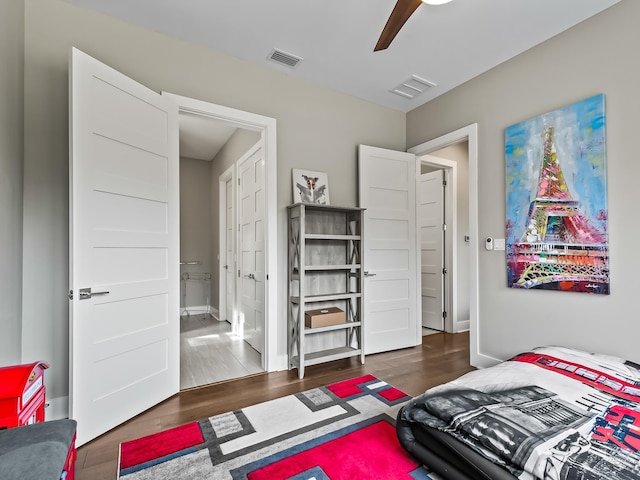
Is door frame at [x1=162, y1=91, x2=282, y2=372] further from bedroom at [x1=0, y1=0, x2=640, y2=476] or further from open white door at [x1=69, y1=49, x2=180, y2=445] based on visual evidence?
open white door at [x1=69, y1=49, x2=180, y2=445]

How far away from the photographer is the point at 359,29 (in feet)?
8.47

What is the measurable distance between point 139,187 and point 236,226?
93.8 inches

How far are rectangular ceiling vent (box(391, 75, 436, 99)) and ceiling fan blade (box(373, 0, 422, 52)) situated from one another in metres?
1.49

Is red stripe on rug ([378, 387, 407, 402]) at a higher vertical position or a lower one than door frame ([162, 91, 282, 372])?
lower

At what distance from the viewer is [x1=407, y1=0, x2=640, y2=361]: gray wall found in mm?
2229

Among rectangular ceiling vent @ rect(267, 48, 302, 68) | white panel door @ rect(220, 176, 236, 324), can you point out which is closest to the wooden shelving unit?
rectangular ceiling vent @ rect(267, 48, 302, 68)

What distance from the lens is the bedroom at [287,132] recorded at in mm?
2092

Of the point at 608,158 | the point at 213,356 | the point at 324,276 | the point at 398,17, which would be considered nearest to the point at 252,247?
the point at 324,276

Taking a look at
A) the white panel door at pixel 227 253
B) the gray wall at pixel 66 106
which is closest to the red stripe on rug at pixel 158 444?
the gray wall at pixel 66 106

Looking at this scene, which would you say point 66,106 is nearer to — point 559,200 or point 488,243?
point 488,243

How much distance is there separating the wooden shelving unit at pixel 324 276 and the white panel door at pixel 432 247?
1.71 m

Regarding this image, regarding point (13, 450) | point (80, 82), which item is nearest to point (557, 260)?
point (13, 450)

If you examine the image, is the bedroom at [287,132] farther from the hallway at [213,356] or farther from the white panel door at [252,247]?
the hallway at [213,356]

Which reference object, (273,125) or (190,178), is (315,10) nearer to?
(273,125)
